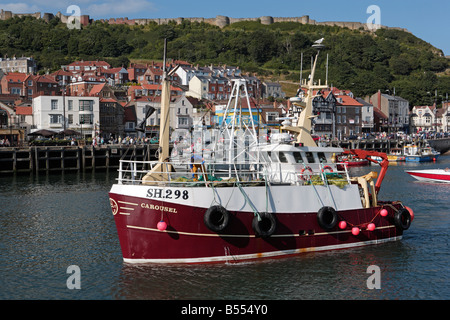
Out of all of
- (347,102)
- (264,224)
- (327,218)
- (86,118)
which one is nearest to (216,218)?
(264,224)

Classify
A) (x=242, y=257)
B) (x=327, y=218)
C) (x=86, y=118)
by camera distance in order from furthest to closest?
(x=86, y=118)
(x=327, y=218)
(x=242, y=257)

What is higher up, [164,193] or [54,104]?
[54,104]

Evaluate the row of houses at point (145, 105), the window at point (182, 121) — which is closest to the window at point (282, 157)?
the row of houses at point (145, 105)

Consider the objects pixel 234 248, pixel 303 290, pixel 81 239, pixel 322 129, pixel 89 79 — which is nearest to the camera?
pixel 303 290

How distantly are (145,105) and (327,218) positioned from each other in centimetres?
4067

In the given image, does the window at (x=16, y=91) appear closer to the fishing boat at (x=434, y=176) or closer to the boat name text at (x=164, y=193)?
the fishing boat at (x=434, y=176)

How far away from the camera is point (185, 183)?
19.1 metres

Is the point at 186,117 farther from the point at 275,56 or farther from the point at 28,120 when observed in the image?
the point at 275,56

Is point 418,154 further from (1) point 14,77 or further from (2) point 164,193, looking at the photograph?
(1) point 14,77

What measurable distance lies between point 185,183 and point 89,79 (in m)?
93.6

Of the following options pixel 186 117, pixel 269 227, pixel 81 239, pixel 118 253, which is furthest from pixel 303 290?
pixel 186 117

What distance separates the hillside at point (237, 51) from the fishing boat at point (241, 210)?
12631cm

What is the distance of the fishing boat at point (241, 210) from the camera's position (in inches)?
734

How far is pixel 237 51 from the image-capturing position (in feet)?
556
